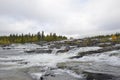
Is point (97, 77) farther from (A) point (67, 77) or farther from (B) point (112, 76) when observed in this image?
(A) point (67, 77)

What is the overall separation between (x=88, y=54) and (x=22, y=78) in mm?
24480

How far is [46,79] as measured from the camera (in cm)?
1842

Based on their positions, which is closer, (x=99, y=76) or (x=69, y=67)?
(x=99, y=76)

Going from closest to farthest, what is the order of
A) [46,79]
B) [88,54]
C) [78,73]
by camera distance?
1. [46,79]
2. [78,73]
3. [88,54]

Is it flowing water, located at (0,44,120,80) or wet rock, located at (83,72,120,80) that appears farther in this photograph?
flowing water, located at (0,44,120,80)

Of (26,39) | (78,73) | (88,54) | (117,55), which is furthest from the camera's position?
(26,39)

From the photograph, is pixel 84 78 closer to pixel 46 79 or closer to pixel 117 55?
pixel 46 79

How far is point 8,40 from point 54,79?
187132mm

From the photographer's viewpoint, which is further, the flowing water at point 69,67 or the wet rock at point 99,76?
the flowing water at point 69,67

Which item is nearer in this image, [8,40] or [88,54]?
[88,54]

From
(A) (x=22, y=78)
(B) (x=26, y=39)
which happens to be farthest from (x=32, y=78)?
(B) (x=26, y=39)

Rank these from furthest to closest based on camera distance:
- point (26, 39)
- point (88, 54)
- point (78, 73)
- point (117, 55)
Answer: point (26, 39) → point (88, 54) → point (117, 55) → point (78, 73)

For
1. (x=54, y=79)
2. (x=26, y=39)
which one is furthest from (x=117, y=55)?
(x=26, y=39)

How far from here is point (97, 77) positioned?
18.6 m
